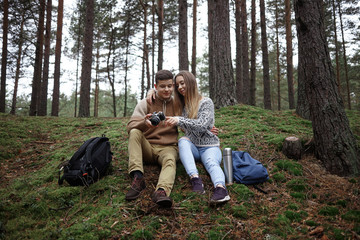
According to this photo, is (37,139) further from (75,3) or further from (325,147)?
(75,3)

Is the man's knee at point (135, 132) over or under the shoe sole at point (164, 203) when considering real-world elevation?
over

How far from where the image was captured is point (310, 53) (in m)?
3.37

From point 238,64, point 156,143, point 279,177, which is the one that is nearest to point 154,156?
point 156,143

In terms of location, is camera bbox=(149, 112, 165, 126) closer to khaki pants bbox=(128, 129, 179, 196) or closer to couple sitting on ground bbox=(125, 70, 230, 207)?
couple sitting on ground bbox=(125, 70, 230, 207)

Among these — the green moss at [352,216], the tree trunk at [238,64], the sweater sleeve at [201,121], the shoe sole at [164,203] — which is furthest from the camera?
the tree trunk at [238,64]

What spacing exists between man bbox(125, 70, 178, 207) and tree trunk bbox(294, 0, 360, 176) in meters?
2.37

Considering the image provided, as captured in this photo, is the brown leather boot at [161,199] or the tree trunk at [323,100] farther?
the tree trunk at [323,100]

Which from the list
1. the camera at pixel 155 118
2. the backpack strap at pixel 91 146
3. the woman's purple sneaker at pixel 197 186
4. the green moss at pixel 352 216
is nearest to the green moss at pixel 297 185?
the green moss at pixel 352 216

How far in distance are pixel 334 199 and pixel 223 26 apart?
20.5 feet

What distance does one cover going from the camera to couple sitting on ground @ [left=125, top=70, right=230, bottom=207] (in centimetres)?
269

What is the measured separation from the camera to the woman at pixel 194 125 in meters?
2.82

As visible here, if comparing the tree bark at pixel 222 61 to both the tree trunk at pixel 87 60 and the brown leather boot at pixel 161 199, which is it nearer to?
the brown leather boot at pixel 161 199

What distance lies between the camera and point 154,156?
3.05 meters

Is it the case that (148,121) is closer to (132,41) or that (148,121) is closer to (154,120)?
(154,120)
